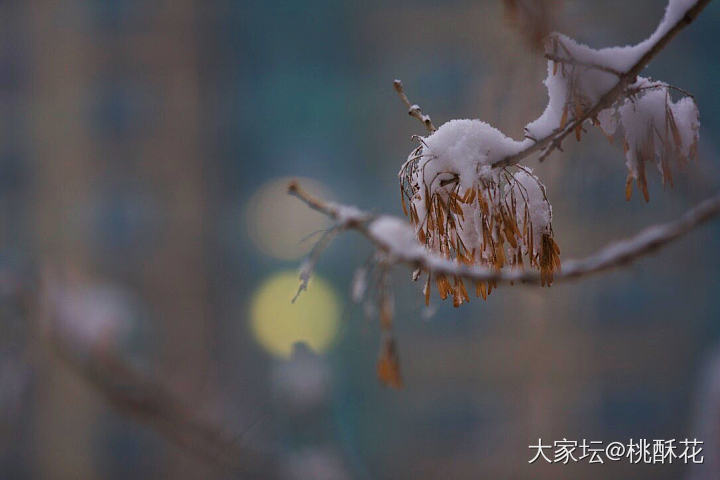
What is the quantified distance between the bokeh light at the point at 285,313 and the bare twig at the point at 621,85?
740 inches

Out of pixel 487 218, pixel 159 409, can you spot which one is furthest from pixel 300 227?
pixel 487 218

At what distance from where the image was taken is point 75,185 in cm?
1936

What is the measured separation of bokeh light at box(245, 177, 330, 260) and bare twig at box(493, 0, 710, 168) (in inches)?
766

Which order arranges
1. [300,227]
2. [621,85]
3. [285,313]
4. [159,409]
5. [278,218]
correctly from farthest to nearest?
[285,313]
[300,227]
[278,218]
[159,409]
[621,85]

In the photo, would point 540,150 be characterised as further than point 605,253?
No

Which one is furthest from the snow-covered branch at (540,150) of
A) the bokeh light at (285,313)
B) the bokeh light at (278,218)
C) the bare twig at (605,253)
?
the bokeh light at (278,218)

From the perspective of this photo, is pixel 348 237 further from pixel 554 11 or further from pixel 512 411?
pixel 554 11

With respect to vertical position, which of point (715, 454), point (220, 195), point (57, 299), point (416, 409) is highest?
point (220, 195)

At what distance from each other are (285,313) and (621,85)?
2118 cm

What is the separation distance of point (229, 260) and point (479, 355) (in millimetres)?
8905

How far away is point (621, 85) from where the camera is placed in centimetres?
112

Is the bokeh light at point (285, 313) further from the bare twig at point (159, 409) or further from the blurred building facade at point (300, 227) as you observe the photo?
the bare twig at point (159, 409)

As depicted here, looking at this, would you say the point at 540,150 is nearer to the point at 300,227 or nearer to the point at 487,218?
the point at 487,218

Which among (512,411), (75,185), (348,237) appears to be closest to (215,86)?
(75,185)
